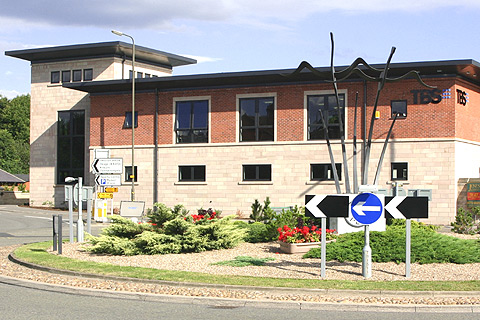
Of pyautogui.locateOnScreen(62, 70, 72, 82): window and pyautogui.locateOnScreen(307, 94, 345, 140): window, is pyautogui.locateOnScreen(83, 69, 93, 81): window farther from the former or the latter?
pyautogui.locateOnScreen(307, 94, 345, 140): window

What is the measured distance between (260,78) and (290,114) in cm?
258

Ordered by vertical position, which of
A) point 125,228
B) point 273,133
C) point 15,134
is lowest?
point 125,228

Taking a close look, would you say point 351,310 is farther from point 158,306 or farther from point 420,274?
point 420,274

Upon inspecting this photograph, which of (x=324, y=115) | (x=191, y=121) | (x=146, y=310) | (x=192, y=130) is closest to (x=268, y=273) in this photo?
(x=146, y=310)

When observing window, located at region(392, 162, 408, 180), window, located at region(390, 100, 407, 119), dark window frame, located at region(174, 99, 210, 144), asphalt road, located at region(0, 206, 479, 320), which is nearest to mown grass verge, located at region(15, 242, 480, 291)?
asphalt road, located at region(0, 206, 479, 320)

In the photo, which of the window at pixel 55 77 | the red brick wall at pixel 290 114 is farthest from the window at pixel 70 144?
the red brick wall at pixel 290 114

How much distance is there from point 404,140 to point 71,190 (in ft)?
67.8

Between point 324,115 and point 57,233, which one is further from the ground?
point 324,115

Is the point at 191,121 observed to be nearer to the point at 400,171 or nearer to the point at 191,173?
the point at 191,173

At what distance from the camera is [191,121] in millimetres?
40438

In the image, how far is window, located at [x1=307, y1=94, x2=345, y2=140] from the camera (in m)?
37.2

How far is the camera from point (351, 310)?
10492 mm

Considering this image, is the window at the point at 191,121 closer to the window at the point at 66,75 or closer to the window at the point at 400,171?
the window at the point at 66,75

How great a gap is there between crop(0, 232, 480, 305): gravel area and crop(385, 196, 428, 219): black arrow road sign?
1209 mm
